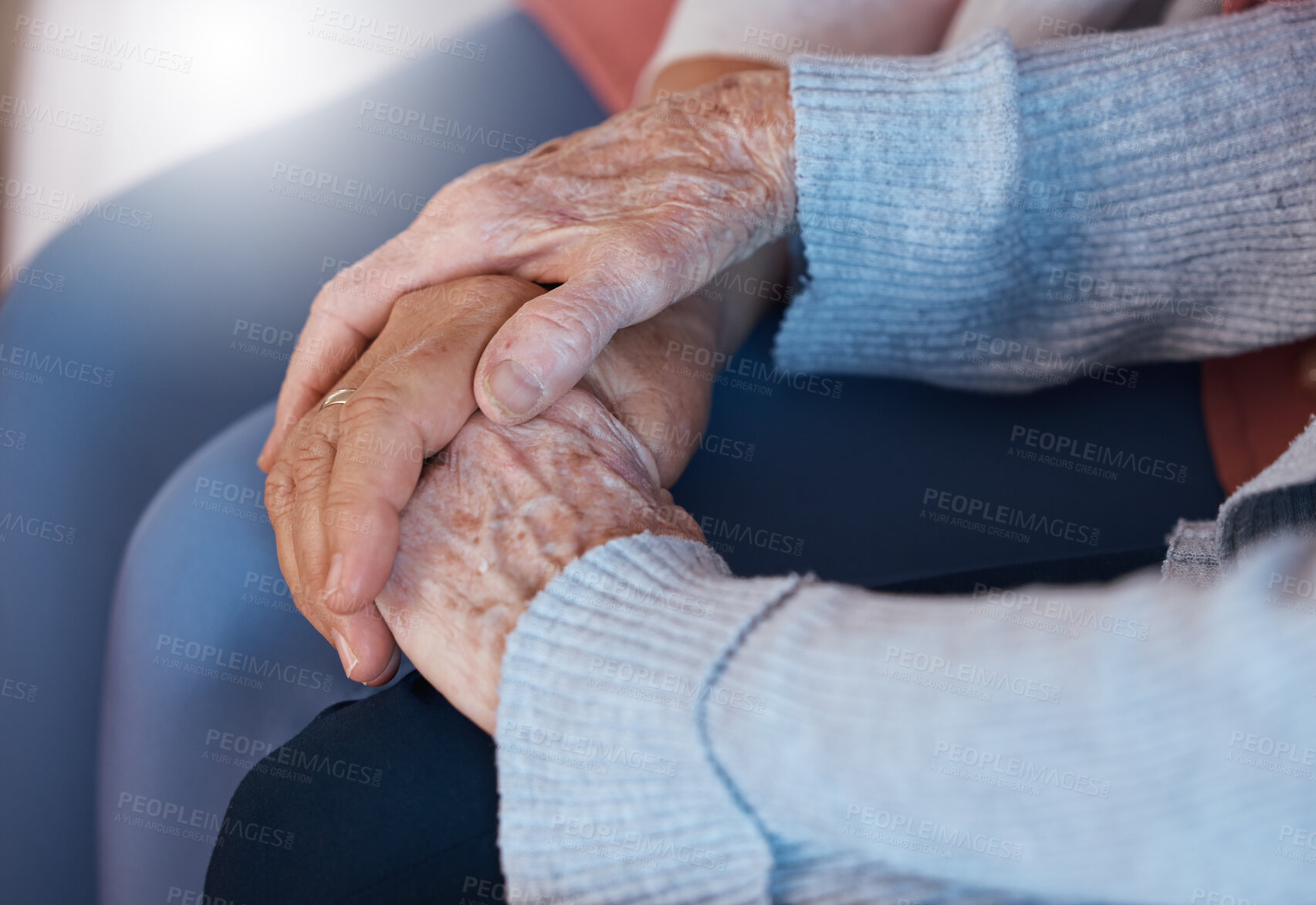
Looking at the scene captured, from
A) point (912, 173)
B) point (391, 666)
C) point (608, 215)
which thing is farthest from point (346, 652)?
point (912, 173)

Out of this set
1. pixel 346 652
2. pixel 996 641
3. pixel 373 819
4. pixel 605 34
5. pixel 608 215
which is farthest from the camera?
pixel 605 34

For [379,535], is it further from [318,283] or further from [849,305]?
[318,283]

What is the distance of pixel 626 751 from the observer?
19.5 inches

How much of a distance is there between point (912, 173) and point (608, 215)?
26 cm

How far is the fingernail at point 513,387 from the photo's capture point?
0.64 m

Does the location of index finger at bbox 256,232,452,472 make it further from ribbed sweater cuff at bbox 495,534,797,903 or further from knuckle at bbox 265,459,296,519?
ribbed sweater cuff at bbox 495,534,797,903

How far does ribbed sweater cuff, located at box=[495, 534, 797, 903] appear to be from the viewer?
0.48 metres

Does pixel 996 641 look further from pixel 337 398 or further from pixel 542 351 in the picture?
pixel 337 398

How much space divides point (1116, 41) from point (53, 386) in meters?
1.11

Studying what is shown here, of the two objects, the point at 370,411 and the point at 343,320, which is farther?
the point at 343,320

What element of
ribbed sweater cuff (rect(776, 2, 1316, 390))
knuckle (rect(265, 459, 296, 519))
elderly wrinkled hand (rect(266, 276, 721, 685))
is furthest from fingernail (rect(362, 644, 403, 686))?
ribbed sweater cuff (rect(776, 2, 1316, 390))

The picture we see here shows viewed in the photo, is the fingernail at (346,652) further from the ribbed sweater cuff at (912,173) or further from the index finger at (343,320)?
the ribbed sweater cuff at (912,173)

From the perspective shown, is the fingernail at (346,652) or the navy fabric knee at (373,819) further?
the fingernail at (346,652)

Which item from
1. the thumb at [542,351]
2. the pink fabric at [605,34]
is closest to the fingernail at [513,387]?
the thumb at [542,351]
